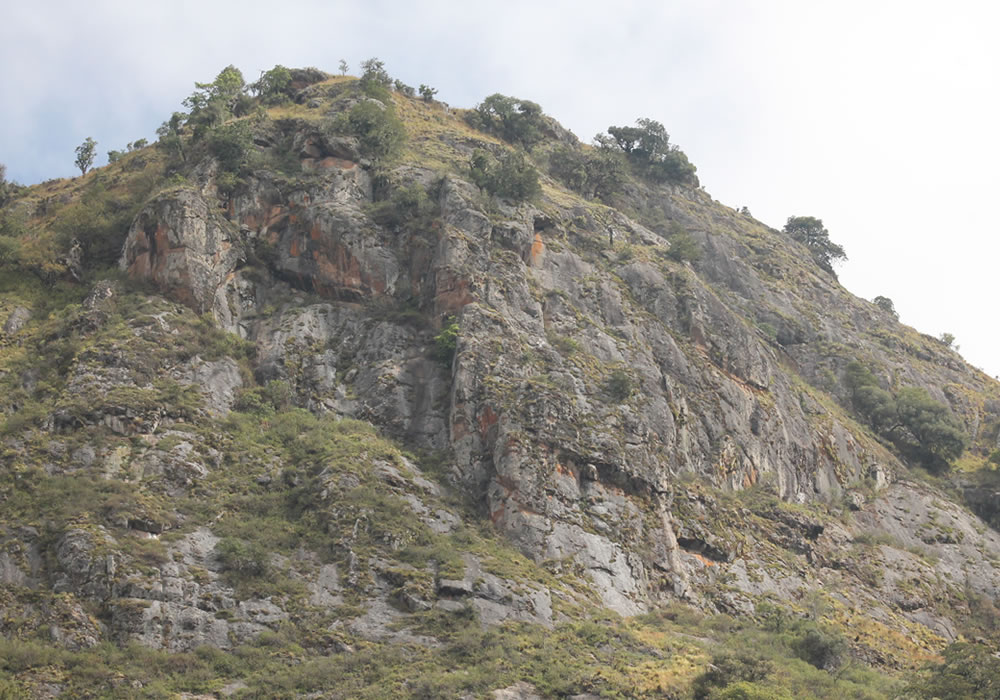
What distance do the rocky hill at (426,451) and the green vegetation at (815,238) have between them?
33.4 m

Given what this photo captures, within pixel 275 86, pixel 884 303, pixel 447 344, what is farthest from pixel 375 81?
pixel 884 303

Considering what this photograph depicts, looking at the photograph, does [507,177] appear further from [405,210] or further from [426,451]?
[426,451]

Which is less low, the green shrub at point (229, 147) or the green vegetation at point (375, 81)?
the green vegetation at point (375, 81)

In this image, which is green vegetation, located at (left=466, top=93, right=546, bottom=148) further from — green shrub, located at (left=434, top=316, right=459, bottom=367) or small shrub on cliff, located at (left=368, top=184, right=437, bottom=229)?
green shrub, located at (left=434, top=316, right=459, bottom=367)

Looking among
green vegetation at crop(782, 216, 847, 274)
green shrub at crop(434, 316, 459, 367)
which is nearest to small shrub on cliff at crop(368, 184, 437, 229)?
green shrub at crop(434, 316, 459, 367)

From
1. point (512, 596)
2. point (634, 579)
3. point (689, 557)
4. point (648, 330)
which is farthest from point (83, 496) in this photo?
point (648, 330)

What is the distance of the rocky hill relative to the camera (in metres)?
35.0

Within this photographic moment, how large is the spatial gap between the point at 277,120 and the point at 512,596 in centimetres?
4604

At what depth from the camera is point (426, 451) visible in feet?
163

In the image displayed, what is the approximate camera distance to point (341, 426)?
1940 inches

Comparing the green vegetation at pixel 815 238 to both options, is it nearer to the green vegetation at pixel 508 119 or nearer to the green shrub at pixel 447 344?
the green vegetation at pixel 508 119

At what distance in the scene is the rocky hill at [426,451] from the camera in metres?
35.0

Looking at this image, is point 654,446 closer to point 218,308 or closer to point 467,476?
point 467,476

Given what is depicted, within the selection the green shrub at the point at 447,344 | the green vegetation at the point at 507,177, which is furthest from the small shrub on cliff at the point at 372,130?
the green shrub at the point at 447,344
